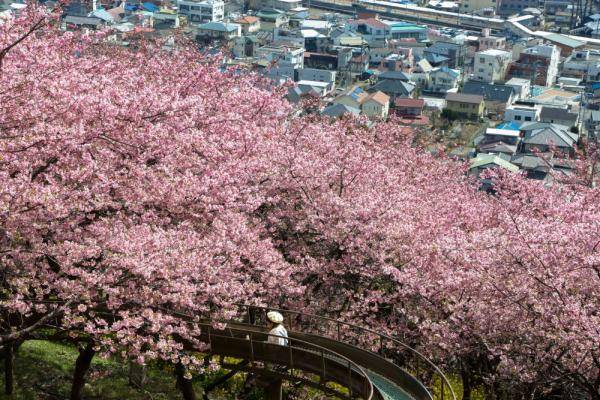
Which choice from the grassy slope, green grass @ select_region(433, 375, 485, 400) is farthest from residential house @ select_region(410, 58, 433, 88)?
the grassy slope

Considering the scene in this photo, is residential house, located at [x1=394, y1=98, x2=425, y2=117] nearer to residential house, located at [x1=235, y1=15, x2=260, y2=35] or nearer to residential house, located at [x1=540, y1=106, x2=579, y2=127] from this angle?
residential house, located at [x1=540, y1=106, x2=579, y2=127]

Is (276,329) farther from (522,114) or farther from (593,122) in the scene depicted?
(593,122)

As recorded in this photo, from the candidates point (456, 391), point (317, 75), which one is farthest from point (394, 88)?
point (456, 391)

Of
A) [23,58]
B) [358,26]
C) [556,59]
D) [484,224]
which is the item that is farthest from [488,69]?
[23,58]

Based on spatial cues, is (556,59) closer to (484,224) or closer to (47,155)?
(484,224)

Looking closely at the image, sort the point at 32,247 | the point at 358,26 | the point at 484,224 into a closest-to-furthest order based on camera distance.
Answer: the point at 32,247, the point at 484,224, the point at 358,26

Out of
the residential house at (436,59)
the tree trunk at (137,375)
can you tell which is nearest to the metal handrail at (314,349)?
the tree trunk at (137,375)

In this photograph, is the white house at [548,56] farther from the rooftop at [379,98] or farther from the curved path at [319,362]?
the curved path at [319,362]
